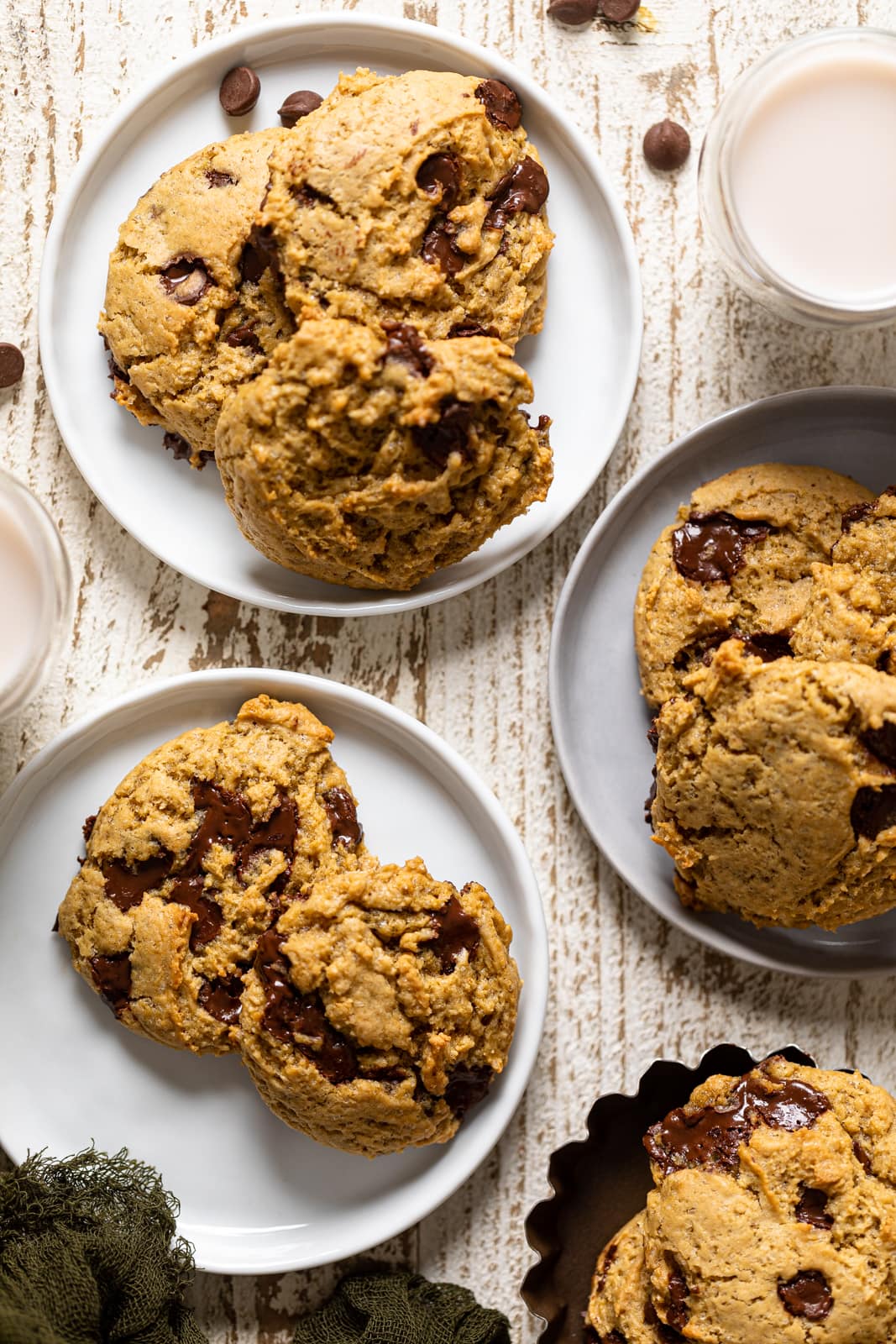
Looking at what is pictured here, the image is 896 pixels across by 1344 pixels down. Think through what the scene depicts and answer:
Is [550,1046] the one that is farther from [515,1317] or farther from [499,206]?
[499,206]

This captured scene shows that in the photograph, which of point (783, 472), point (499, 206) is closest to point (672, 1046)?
point (783, 472)

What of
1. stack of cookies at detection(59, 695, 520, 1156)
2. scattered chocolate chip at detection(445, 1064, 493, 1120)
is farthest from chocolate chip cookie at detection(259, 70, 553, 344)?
scattered chocolate chip at detection(445, 1064, 493, 1120)

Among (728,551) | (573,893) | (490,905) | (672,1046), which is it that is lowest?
(672,1046)

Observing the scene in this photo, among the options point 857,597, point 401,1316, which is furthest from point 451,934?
point 857,597

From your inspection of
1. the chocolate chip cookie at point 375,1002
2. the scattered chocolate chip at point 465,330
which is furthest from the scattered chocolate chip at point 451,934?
→ the scattered chocolate chip at point 465,330

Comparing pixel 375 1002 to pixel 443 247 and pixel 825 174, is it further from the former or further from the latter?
pixel 825 174
